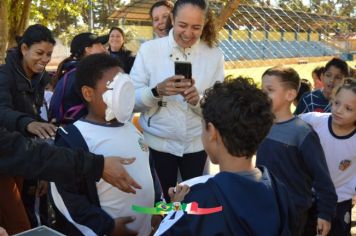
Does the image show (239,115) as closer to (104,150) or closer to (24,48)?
(104,150)

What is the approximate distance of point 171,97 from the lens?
3.10 m

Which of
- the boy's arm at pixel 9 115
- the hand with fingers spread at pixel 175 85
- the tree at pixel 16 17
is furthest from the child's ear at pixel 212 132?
the tree at pixel 16 17

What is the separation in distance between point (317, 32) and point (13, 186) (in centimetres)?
3595

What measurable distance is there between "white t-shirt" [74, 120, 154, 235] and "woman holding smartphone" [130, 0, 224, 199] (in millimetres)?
618

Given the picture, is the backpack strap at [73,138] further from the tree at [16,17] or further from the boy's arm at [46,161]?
the tree at [16,17]

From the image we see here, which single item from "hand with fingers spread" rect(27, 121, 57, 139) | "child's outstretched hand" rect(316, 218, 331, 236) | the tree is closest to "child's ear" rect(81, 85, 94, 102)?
"hand with fingers spread" rect(27, 121, 57, 139)

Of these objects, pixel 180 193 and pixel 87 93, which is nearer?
pixel 180 193

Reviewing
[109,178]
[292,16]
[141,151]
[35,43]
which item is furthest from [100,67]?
[292,16]

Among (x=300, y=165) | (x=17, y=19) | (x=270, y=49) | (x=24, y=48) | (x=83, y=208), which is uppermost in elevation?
(x=270, y=49)

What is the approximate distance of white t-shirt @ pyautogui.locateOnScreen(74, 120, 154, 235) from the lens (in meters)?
2.30

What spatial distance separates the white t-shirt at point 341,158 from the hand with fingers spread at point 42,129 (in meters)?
1.87

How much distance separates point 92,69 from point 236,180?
1.14 metres

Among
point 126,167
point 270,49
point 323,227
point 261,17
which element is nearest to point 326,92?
point 323,227

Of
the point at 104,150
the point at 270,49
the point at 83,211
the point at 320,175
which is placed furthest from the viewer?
the point at 270,49
